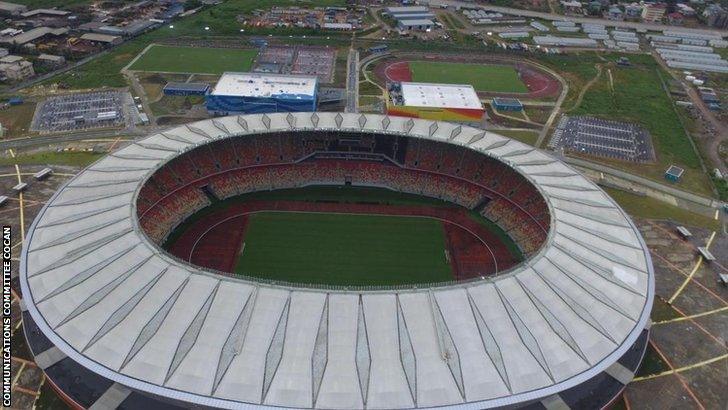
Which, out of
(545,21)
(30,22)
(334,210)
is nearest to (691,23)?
(545,21)

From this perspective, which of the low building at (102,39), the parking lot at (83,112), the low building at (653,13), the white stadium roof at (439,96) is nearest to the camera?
the parking lot at (83,112)

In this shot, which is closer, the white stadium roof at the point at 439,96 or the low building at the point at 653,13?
the white stadium roof at the point at 439,96

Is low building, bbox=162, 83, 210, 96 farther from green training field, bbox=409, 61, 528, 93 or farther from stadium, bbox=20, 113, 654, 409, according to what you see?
green training field, bbox=409, 61, 528, 93

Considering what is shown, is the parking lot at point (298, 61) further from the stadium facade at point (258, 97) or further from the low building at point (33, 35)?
the low building at point (33, 35)

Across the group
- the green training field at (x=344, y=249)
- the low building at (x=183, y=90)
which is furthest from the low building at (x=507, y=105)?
the low building at (x=183, y=90)

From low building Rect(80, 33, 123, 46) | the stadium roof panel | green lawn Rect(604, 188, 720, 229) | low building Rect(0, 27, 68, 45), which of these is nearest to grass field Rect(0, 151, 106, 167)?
the stadium roof panel

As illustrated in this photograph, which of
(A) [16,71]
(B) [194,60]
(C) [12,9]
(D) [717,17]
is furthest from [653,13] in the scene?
(C) [12,9]

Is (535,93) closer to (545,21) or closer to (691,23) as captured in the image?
(545,21)
